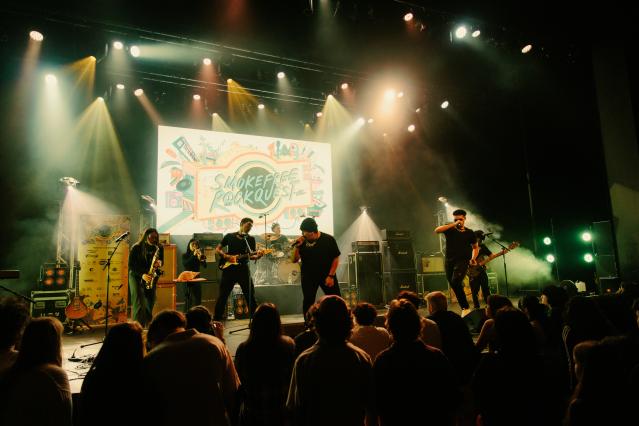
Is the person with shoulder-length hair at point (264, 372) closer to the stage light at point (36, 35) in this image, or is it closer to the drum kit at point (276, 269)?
the drum kit at point (276, 269)

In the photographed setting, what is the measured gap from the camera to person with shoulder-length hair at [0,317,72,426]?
74.3 inches

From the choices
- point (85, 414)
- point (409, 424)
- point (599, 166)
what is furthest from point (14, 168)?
point (599, 166)

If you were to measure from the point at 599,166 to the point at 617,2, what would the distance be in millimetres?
4182

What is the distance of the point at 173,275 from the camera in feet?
28.2

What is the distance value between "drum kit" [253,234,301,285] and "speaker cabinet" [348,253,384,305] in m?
1.52

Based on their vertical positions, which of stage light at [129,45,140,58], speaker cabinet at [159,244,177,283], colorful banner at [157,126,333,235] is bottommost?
speaker cabinet at [159,244,177,283]

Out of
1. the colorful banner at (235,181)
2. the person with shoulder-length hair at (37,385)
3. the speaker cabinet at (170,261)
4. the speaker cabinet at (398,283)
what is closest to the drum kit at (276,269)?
the colorful banner at (235,181)

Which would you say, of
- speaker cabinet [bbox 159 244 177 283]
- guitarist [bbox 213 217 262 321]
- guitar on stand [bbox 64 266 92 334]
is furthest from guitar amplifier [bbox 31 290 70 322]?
guitarist [bbox 213 217 262 321]

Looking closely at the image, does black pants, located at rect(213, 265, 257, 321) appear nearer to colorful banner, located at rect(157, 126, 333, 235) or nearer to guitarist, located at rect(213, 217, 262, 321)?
guitarist, located at rect(213, 217, 262, 321)

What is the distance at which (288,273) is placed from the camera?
961 centimetres

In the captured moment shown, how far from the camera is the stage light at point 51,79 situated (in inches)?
343

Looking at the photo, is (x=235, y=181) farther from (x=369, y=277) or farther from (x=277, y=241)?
(x=369, y=277)

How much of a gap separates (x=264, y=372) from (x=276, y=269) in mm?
7300

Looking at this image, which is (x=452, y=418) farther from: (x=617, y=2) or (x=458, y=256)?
(x=617, y=2)
